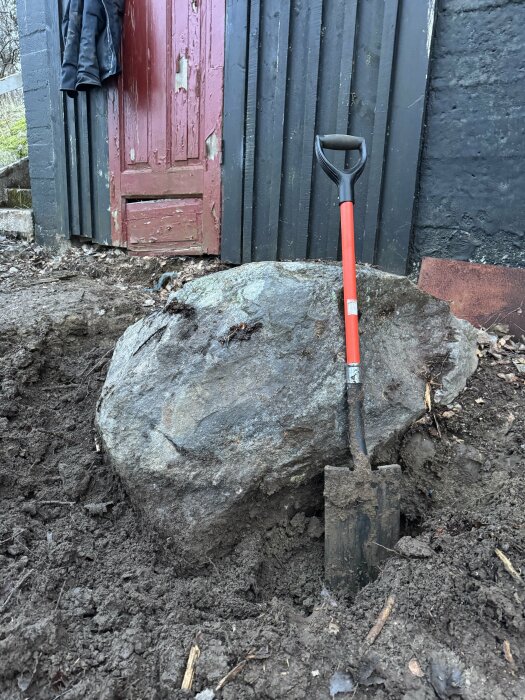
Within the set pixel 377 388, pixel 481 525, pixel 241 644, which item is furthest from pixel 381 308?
pixel 241 644

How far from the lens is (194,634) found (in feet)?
4.76

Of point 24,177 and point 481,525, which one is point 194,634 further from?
point 24,177

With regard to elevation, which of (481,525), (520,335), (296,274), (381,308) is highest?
(296,274)

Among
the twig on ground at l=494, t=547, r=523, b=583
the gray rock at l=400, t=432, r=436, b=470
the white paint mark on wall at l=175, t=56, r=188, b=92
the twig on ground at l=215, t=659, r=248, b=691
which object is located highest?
the white paint mark on wall at l=175, t=56, r=188, b=92

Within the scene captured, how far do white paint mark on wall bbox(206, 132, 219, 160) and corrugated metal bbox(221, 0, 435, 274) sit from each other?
12 centimetres

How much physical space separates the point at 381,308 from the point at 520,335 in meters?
1.19

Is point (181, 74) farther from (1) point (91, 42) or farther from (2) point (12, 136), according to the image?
(2) point (12, 136)

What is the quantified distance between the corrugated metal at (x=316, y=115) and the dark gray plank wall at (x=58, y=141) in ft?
5.37

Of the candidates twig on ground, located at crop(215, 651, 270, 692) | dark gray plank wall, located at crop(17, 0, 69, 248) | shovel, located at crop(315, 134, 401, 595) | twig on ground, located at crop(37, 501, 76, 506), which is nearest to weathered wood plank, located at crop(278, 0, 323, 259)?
shovel, located at crop(315, 134, 401, 595)

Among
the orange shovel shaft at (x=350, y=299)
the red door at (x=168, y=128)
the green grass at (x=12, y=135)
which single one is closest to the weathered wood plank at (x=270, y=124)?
the red door at (x=168, y=128)

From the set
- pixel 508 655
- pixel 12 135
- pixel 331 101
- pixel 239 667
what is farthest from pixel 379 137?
pixel 12 135

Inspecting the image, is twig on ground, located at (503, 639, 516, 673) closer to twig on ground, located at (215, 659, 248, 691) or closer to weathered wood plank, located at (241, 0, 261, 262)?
twig on ground, located at (215, 659, 248, 691)

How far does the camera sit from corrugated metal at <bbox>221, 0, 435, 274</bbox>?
10.5ft

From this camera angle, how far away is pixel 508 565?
1.48 metres
